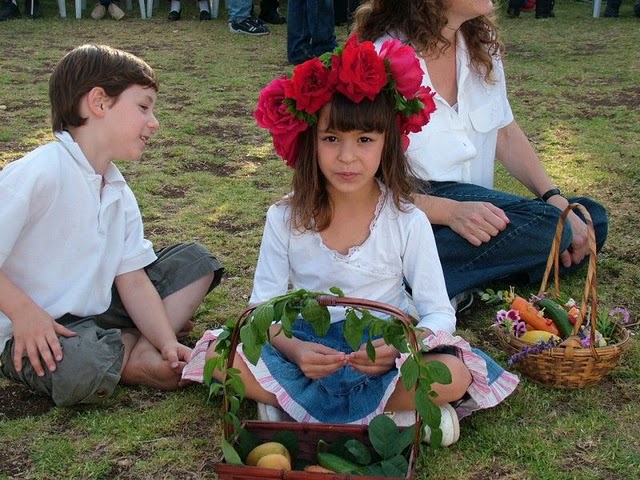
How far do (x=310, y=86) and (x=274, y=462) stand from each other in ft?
3.13

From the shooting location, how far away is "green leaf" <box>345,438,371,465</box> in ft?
7.14

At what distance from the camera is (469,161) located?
3.45 m

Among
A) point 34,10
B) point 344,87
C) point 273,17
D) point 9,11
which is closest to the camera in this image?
point 344,87

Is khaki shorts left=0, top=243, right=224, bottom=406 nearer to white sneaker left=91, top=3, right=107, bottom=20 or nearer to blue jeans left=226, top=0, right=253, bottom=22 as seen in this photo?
blue jeans left=226, top=0, right=253, bottom=22

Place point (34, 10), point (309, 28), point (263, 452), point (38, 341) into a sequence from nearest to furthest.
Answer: point (263, 452) → point (38, 341) → point (309, 28) → point (34, 10)

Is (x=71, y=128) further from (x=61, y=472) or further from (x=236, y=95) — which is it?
(x=236, y=95)

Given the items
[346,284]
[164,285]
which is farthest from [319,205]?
[164,285]

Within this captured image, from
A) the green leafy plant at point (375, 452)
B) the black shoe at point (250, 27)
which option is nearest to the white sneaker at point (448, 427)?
the green leafy plant at point (375, 452)

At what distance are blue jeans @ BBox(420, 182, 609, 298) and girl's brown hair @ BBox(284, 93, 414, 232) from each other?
22.8 inches

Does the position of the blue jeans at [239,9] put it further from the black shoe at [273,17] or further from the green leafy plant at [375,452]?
the green leafy plant at [375,452]

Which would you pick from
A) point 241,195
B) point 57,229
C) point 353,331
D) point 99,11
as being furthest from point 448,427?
point 99,11

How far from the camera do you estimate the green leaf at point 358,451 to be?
2178mm

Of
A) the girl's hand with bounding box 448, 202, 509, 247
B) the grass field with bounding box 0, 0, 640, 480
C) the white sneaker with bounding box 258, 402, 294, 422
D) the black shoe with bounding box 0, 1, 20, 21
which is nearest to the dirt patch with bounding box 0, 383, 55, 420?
the grass field with bounding box 0, 0, 640, 480

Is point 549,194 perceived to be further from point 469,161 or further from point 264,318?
point 264,318
